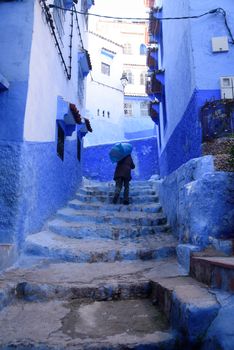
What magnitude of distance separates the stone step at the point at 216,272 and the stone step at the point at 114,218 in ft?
9.06

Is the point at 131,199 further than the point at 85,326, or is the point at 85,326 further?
the point at 131,199

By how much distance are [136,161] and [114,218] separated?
1130 centimetres

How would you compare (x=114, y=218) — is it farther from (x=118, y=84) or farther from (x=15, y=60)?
(x=118, y=84)

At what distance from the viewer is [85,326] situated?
8.63 feet

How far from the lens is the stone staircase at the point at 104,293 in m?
2.27

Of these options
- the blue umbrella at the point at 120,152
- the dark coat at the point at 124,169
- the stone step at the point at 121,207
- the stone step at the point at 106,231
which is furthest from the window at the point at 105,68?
the stone step at the point at 106,231

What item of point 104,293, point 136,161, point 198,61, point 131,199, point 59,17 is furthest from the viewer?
point 136,161

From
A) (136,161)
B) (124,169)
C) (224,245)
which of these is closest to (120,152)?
(124,169)

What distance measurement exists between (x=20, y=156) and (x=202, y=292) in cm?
319

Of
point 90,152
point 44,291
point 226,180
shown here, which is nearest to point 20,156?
point 44,291

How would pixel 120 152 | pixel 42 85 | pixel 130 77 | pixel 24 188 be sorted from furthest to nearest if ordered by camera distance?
pixel 130 77, pixel 120 152, pixel 42 85, pixel 24 188

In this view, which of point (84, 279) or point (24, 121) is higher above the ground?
point (24, 121)

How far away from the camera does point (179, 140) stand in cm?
862

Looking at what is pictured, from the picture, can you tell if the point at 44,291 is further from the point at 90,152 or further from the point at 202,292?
the point at 90,152
